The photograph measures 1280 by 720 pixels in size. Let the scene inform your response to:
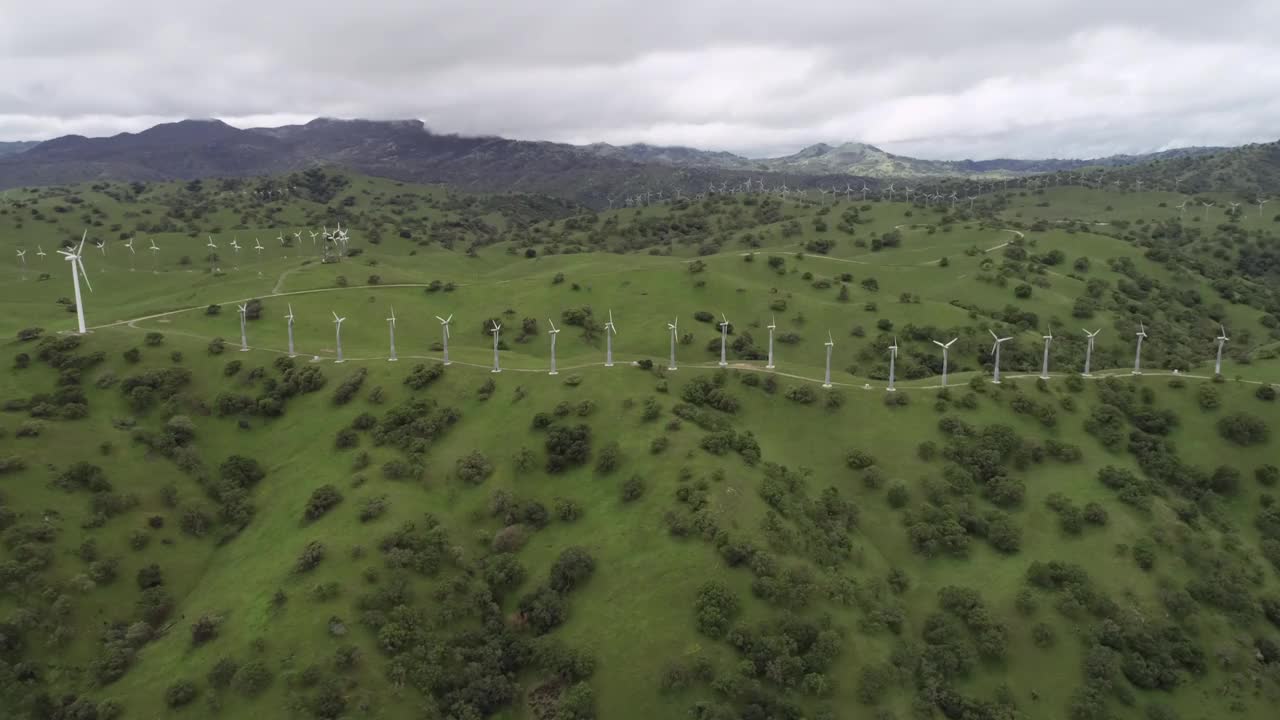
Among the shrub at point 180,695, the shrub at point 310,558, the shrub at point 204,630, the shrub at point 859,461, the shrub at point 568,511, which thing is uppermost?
the shrub at point 859,461

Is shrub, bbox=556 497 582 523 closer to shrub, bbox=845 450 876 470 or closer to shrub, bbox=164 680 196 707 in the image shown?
Result: shrub, bbox=845 450 876 470

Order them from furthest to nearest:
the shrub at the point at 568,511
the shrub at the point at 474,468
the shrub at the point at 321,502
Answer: the shrub at the point at 474,468 < the shrub at the point at 321,502 < the shrub at the point at 568,511

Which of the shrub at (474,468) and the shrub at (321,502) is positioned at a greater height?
the shrub at (474,468)

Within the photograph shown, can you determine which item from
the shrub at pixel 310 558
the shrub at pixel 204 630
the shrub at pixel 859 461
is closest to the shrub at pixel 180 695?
the shrub at pixel 204 630

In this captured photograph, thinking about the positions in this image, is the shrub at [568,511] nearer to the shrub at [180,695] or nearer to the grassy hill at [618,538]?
the grassy hill at [618,538]

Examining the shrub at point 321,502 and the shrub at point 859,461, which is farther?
the shrub at point 859,461

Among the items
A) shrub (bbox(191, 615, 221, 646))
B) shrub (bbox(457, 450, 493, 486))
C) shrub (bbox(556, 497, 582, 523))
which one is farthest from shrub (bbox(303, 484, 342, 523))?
shrub (bbox(556, 497, 582, 523))

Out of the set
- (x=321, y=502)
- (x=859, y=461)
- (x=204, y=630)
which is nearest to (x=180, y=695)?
(x=204, y=630)
